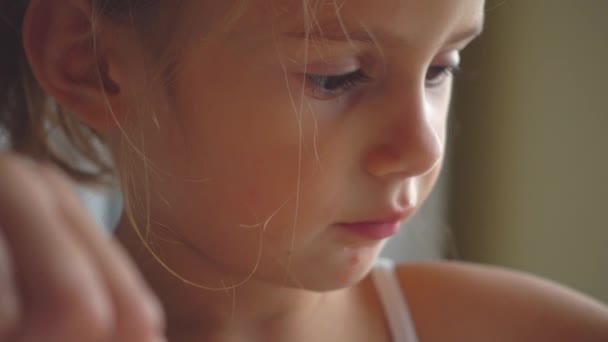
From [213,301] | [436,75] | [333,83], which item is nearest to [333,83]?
[333,83]

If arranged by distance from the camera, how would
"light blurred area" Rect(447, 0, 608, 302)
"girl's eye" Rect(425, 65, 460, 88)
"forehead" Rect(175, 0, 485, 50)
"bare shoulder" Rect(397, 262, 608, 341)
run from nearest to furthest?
"forehead" Rect(175, 0, 485, 50), "girl's eye" Rect(425, 65, 460, 88), "bare shoulder" Rect(397, 262, 608, 341), "light blurred area" Rect(447, 0, 608, 302)

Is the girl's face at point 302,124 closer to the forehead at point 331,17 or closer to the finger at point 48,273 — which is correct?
the forehead at point 331,17

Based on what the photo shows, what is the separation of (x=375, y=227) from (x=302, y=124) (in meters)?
0.11

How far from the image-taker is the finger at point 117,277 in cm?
27

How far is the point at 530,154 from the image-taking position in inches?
43.9

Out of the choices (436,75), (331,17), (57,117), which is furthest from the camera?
(57,117)

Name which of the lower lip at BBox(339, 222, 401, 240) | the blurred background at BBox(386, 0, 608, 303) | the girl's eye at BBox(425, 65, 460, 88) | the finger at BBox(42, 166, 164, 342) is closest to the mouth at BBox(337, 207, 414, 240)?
the lower lip at BBox(339, 222, 401, 240)

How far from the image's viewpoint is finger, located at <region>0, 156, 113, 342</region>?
25cm

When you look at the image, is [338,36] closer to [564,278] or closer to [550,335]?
[550,335]

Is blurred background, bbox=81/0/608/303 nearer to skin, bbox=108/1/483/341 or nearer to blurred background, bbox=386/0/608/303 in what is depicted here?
blurred background, bbox=386/0/608/303

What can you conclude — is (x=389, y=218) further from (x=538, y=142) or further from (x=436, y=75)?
(x=538, y=142)

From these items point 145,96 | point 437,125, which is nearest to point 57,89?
point 145,96

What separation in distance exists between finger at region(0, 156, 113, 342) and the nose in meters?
0.27

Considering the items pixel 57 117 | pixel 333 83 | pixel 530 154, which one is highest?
pixel 333 83
